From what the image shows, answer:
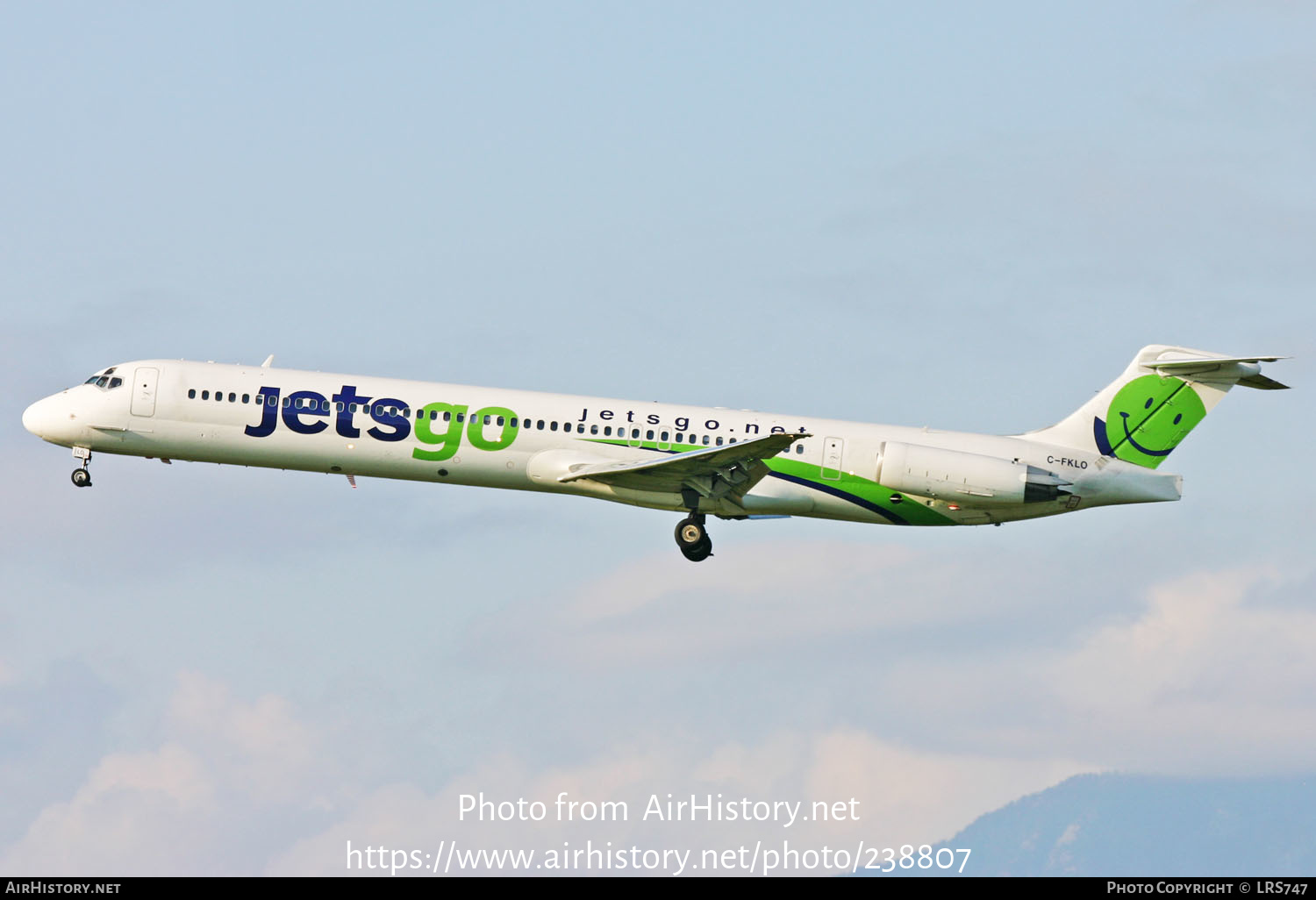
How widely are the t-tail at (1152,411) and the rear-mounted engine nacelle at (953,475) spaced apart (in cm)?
284

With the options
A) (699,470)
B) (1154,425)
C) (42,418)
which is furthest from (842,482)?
(42,418)

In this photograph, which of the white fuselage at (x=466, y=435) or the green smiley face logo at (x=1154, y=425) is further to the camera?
the green smiley face logo at (x=1154, y=425)

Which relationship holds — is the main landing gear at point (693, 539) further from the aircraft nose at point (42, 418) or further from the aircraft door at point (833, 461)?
the aircraft nose at point (42, 418)

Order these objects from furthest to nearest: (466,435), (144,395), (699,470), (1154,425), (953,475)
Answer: (1154,425) < (144,395) < (466,435) < (953,475) < (699,470)

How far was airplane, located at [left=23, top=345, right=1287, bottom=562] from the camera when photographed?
1500 inches

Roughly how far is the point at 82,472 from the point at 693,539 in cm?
1487

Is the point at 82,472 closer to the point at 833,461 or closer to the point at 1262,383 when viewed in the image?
the point at 833,461

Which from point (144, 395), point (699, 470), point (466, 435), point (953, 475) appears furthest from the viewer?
point (144, 395)

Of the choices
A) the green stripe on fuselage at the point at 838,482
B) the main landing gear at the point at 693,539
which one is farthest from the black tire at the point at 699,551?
the green stripe on fuselage at the point at 838,482

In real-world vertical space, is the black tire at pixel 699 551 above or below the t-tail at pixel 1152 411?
below

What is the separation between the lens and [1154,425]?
4031 centimetres

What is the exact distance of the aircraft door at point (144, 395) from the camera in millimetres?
38656

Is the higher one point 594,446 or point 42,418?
point 42,418

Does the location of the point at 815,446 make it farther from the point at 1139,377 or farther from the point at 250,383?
the point at 250,383
